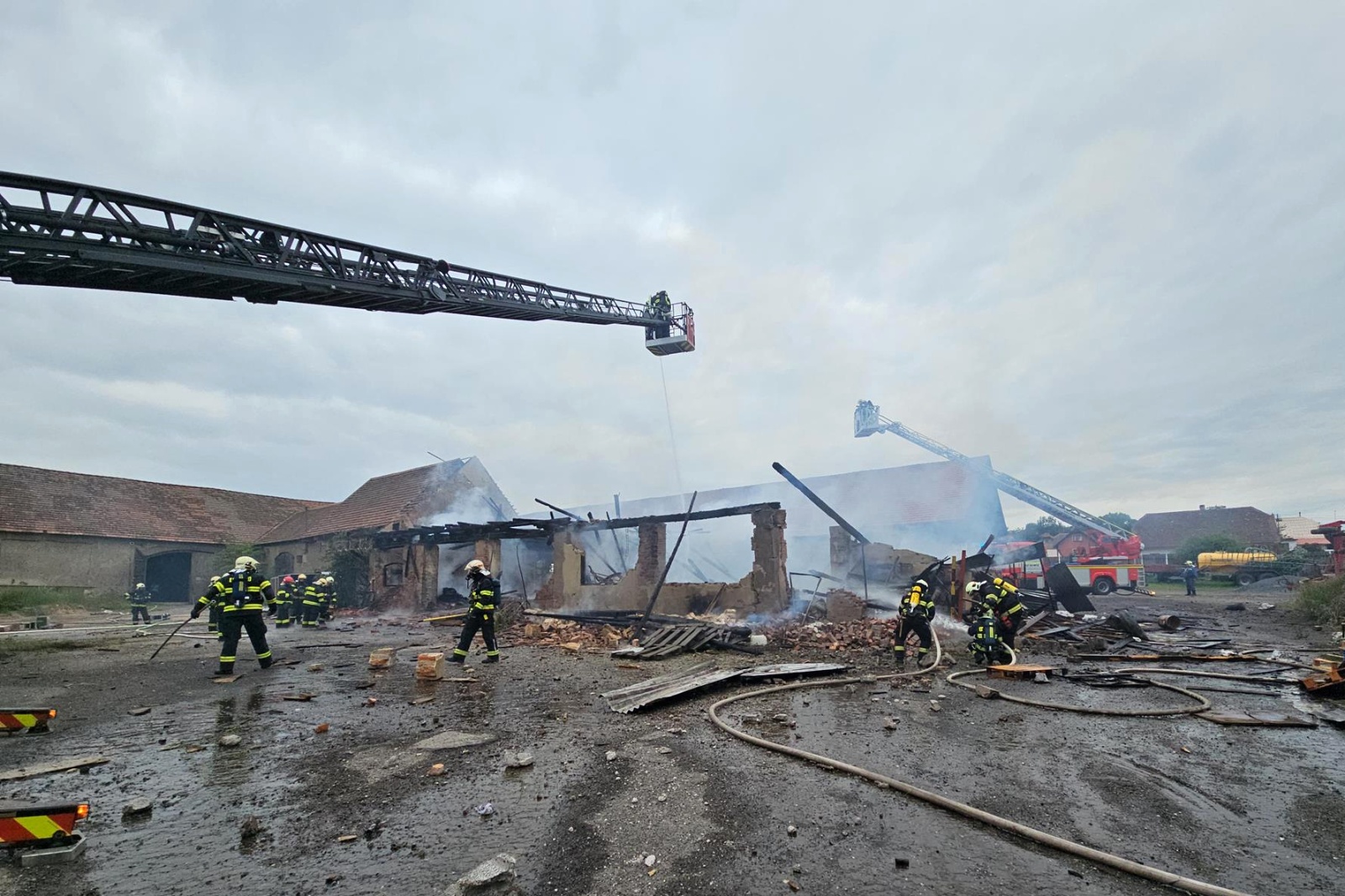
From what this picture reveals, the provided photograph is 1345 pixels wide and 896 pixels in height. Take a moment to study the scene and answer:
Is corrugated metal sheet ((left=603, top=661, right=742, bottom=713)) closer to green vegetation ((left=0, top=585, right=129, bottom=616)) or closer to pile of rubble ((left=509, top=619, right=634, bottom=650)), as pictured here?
pile of rubble ((left=509, top=619, right=634, bottom=650))

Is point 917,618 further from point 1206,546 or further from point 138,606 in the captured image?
point 1206,546

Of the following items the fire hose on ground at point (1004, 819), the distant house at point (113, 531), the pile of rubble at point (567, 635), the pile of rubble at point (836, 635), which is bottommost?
the pile of rubble at point (567, 635)

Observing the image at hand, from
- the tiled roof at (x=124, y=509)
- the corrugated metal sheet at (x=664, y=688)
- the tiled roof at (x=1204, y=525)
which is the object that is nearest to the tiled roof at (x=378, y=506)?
the tiled roof at (x=124, y=509)

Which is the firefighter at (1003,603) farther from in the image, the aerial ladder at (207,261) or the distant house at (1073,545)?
the distant house at (1073,545)

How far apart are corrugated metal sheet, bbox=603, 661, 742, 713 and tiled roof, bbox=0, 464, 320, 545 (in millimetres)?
29113

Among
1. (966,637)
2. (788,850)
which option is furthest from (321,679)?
(966,637)

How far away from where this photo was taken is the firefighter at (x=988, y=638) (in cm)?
935

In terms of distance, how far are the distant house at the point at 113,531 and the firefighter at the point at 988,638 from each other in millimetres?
31847

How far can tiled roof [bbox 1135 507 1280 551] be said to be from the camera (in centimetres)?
4912

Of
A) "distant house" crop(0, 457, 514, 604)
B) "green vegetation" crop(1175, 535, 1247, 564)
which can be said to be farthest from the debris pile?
"green vegetation" crop(1175, 535, 1247, 564)

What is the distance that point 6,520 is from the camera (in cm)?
2412

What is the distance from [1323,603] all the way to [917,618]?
41.0 feet

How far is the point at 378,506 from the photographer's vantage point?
1113 inches

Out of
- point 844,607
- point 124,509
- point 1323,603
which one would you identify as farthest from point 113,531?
point 1323,603
